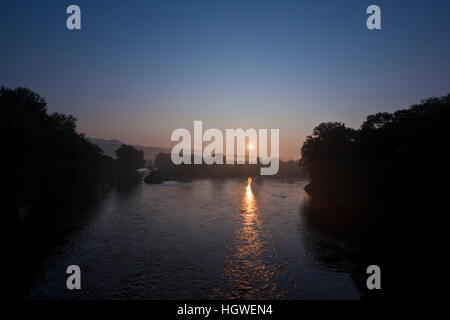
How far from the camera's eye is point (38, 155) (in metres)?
46.9

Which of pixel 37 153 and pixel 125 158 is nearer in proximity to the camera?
pixel 37 153

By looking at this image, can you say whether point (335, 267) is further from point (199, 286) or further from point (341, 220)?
point (341, 220)

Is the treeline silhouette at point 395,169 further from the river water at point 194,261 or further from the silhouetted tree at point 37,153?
the silhouetted tree at point 37,153

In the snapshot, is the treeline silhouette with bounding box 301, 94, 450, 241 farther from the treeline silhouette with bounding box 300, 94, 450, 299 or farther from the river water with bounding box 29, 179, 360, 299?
the river water with bounding box 29, 179, 360, 299

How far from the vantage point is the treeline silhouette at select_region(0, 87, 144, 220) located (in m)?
41.8

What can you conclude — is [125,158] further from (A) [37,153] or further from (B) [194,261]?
(B) [194,261]

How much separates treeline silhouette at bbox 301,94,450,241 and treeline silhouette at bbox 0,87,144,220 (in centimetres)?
5752

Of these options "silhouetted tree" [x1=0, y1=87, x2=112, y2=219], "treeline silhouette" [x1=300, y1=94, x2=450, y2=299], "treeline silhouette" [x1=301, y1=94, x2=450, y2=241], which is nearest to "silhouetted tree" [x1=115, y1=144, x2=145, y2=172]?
"silhouetted tree" [x1=0, y1=87, x2=112, y2=219]

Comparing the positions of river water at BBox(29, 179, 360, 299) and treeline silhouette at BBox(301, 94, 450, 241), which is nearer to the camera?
river water at BBox(29, 179, 360, 299)

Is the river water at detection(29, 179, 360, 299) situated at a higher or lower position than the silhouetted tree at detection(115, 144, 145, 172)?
lower

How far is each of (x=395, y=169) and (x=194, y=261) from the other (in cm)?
4653

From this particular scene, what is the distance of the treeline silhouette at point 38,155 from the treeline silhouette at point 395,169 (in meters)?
57.5

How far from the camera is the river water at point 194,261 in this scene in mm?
19516

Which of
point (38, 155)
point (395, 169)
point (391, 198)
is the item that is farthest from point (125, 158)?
point (395, 169)
